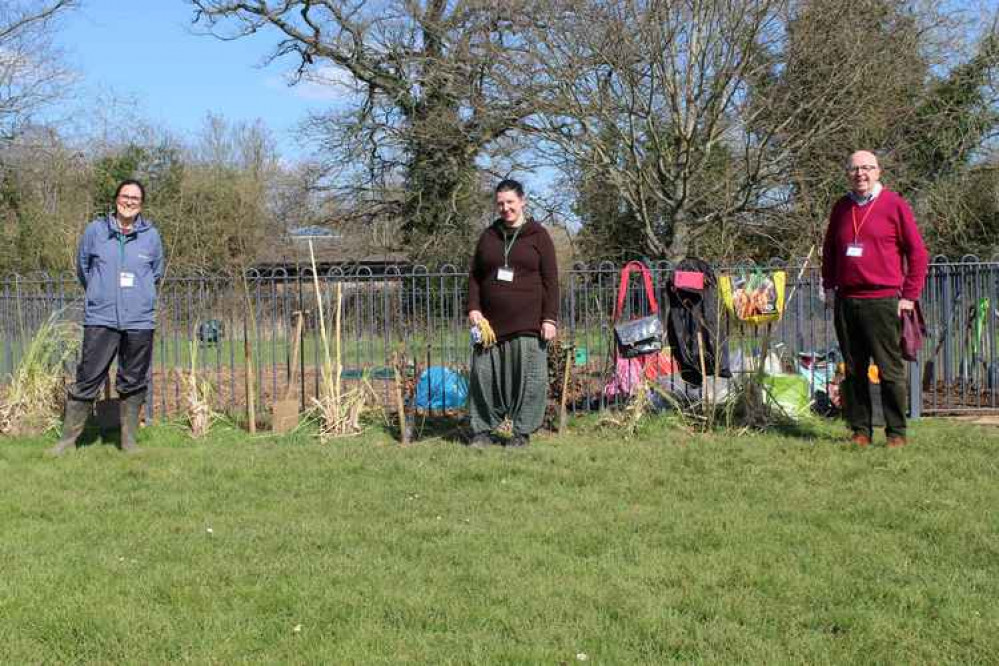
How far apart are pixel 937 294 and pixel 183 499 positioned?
648 centimetres

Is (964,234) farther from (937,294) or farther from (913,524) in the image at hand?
(913,524)

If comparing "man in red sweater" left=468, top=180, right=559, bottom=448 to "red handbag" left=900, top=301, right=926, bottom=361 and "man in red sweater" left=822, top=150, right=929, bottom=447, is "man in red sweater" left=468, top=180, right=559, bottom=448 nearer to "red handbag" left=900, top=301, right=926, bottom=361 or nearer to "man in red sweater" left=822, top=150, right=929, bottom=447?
"man in red sweater" left=822, top=150, right=929, bottom=447

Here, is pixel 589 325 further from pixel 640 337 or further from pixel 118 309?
pixel 118 309

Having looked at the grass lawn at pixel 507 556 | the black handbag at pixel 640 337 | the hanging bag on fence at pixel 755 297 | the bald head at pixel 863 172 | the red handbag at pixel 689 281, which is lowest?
the grass lawn at pixel 507 556

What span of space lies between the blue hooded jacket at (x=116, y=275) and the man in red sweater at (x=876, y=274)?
4.68 meters

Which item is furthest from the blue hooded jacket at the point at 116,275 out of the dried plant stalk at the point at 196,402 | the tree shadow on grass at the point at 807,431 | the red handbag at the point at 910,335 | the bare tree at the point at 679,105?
the bare tree at the point at 679,105

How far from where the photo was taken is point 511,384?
261 inches

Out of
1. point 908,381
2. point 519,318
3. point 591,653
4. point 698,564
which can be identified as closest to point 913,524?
point 698,564

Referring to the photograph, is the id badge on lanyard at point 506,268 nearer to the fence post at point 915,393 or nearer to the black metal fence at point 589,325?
the black metal fence at point 589,325

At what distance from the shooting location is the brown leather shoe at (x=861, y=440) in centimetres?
632

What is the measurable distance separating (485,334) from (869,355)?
8.39ft

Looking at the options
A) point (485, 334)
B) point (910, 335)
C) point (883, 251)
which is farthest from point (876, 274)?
point (485, 334)

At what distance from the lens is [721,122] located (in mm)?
13000

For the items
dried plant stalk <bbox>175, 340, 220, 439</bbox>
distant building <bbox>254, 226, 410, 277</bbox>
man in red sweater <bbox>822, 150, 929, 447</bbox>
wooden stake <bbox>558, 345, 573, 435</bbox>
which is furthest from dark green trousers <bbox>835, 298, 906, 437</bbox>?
distant building <bbox>254, 226, 410, 277</bbox>
